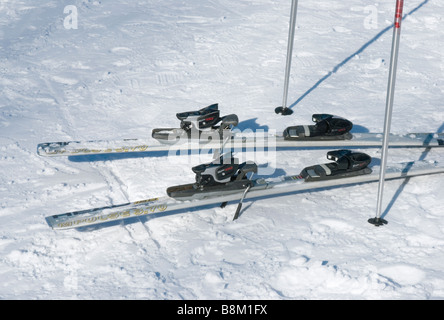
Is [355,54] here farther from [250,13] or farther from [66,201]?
[66,201]

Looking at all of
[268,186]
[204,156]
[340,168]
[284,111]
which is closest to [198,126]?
[204,156]

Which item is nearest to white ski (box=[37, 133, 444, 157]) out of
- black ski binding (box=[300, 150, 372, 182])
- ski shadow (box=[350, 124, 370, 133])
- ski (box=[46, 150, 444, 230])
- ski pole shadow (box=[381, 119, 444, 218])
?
ski pole shadow (box=[381, 119, 444, 218])

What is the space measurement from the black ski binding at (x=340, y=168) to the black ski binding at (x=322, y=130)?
0.73 meters

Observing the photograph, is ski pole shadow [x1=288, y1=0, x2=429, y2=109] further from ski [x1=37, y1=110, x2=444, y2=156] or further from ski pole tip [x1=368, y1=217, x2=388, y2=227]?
ski pole tip [x1=368, y1=217, x2=388, y2=227]

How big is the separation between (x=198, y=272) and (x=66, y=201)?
5.55ft

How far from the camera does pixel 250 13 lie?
1024 centimetres

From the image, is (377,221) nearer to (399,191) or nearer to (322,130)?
(399,191)

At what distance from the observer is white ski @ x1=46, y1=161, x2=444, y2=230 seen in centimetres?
452

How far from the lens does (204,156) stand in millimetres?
6082

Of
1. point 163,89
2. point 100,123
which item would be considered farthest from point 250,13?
point 100,123

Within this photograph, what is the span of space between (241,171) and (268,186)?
0.95 ft

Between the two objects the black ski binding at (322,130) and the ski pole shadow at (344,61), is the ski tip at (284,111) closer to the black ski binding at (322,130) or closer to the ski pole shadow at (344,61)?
the ski pole shadow at (344,61)

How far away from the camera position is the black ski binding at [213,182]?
4.85 m

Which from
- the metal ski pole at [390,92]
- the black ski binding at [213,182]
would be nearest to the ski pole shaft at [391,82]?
the metal ski pole at [390,92]
